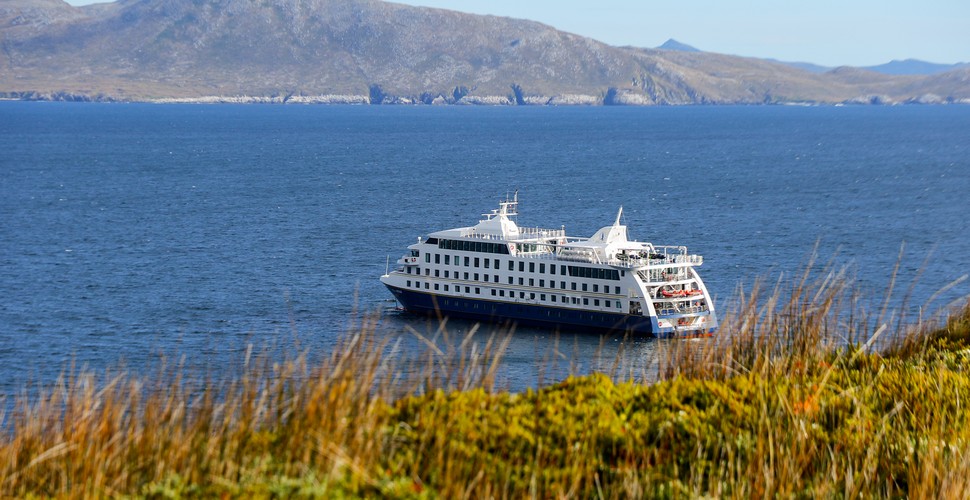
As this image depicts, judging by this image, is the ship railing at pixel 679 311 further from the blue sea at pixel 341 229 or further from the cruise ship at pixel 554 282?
the blue sea at pixel 341 229

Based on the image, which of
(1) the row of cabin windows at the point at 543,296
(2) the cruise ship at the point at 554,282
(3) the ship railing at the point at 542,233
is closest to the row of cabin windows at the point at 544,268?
(2) the cruise ship at the point at 554,282

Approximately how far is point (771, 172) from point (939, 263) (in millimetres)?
72250

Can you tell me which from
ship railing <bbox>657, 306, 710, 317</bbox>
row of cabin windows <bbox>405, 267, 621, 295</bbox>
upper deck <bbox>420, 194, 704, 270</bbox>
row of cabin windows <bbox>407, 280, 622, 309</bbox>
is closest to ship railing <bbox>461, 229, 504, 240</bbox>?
upper deck <bbox>420, 194, 704, 270</bbox>

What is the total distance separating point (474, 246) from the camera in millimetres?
60000

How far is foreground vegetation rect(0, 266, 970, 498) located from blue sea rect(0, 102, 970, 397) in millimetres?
2170

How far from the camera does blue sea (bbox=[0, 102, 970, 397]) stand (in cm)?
5266

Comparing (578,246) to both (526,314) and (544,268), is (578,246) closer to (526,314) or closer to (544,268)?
(544,268)

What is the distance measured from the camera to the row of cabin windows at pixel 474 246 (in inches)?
2334

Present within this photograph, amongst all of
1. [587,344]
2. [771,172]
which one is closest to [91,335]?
[587,344]

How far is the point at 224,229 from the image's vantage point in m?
90.4

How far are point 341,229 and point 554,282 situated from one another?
34989 millimetres

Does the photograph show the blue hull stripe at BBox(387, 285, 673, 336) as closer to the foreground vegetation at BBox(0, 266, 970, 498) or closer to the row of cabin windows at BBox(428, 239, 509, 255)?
the row of cabin windows at BBox(428, 239, 509, 255)

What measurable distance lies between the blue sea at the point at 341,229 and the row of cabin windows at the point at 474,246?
3.89 m

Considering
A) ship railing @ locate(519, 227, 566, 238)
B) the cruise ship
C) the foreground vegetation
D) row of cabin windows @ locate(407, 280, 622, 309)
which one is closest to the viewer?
the foreground vegetation
